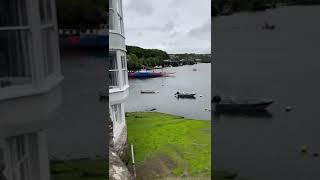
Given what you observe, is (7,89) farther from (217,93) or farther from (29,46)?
(217,93)

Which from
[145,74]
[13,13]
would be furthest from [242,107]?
[13,13]

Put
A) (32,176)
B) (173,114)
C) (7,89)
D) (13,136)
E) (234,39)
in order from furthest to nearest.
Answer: (173,114) → (234,39) → (32,176) → (13,136) → (7,89)

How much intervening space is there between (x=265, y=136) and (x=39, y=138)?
1.49 m

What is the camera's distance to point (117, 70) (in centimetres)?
354

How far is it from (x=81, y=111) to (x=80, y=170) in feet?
1.37

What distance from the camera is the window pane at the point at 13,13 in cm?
239

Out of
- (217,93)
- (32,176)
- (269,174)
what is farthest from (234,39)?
(32,176)

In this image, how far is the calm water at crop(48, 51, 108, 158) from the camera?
3.00 metres

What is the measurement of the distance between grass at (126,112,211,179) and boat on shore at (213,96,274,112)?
0.40m

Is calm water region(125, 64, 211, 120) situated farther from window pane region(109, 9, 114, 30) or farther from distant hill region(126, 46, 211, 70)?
window pane region(109, 9, 114, 30)

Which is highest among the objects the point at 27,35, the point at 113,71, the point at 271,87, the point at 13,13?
the point at 13,13

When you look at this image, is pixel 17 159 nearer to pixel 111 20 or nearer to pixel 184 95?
pixel 111 20

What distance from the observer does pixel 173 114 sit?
362cm

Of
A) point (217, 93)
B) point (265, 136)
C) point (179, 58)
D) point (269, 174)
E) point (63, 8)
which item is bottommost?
point (269, 174)
